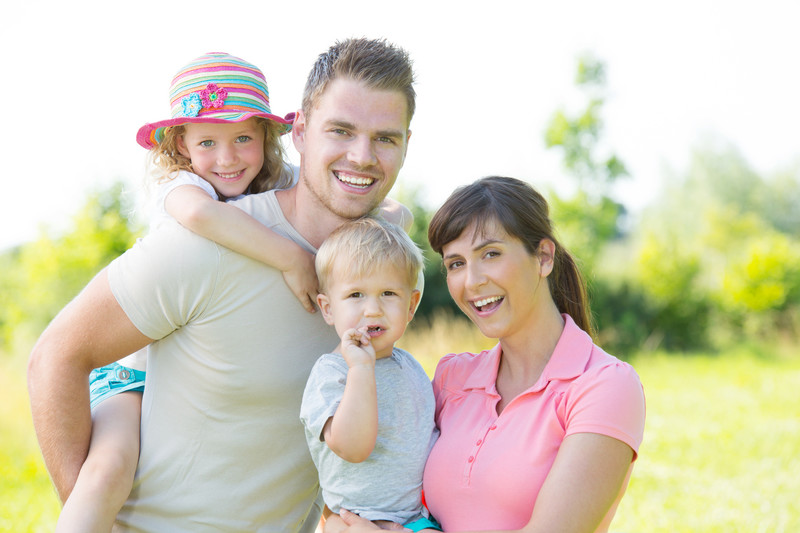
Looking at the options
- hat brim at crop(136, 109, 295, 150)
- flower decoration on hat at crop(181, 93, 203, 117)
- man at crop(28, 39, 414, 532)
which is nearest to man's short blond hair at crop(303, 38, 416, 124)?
man at crop(28, 39, 414, 532)

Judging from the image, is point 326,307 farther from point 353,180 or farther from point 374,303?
point 353,180

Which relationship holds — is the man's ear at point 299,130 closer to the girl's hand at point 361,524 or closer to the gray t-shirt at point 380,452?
the gray t-shirt at point 380,452

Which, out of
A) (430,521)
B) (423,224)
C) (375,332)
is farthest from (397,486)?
(423,224)

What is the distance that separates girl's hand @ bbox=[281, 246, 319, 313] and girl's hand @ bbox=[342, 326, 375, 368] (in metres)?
0.29

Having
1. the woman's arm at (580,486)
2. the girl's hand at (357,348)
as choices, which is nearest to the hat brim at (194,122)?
the girl's hand at (357,348)

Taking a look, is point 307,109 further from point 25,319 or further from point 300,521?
point 25,319

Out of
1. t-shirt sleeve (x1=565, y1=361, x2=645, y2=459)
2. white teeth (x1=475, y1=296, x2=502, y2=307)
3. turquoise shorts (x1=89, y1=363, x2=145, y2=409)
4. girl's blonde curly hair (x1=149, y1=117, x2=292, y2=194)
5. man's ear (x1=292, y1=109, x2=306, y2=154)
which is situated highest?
man's ear (x1=292, y1=109, x2=306, y2=154)

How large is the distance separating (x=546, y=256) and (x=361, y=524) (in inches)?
45.1

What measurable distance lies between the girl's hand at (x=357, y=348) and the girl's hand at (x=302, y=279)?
0.95 feet

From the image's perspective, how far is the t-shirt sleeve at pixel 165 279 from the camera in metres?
2.48

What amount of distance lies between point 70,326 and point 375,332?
1.07 metres

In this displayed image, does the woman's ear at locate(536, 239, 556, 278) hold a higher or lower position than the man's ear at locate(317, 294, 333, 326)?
higher

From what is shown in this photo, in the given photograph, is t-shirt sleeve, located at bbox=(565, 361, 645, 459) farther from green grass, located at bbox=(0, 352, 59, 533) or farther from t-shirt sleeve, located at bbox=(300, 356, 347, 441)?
green grass, located at bbox=(0, 352, 59, 533)

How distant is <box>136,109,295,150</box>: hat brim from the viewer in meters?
3.07
